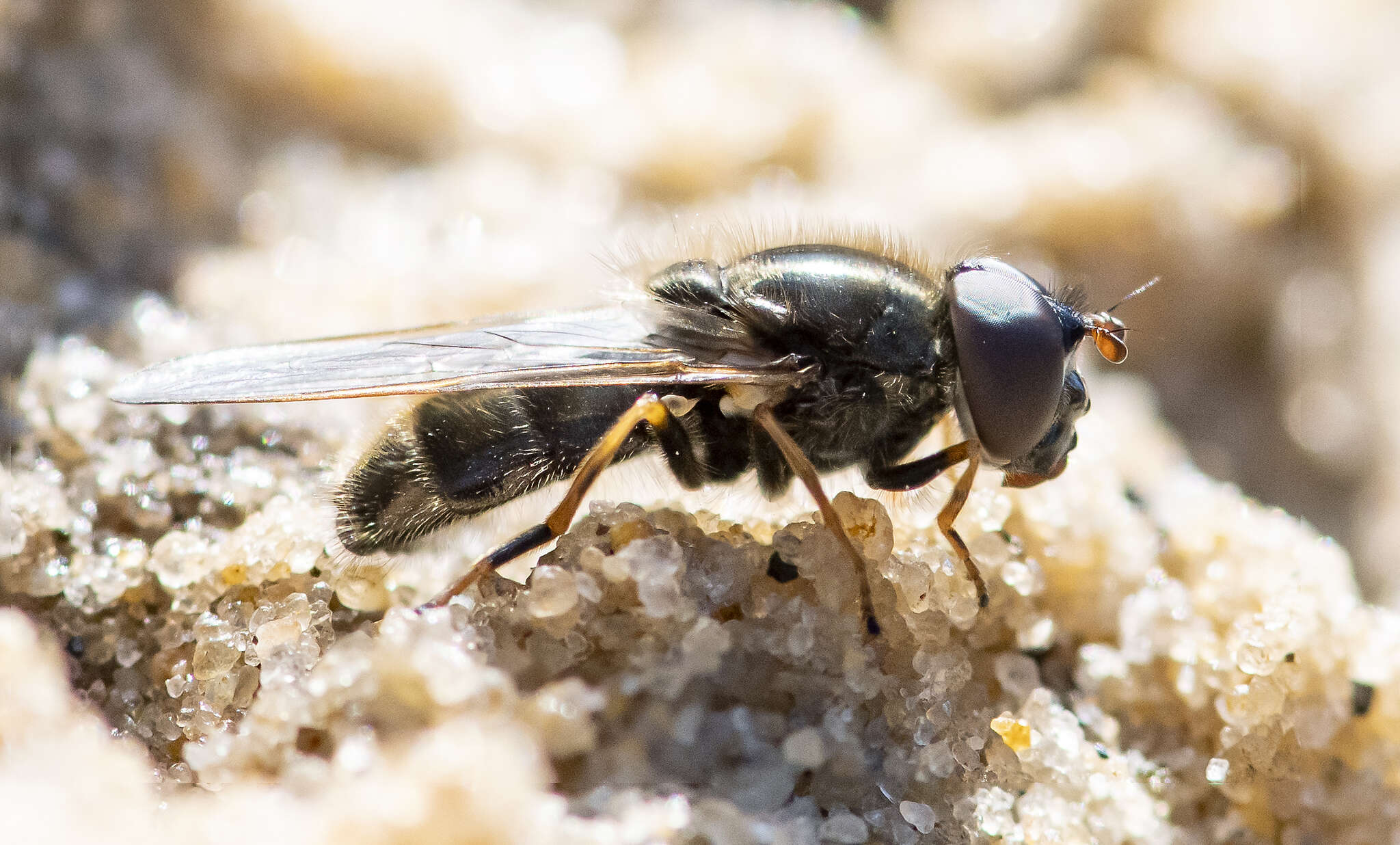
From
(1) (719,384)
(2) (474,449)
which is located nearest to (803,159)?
(1) (719,384)

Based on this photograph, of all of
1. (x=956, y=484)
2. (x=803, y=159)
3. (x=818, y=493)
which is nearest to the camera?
(x=818, y=493)

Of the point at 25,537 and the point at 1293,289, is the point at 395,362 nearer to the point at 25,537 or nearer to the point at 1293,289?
the point at 25,537

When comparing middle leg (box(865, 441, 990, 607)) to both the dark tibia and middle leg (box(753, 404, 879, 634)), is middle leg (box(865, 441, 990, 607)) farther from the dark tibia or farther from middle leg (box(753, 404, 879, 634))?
middle leg (box(753, 404, 879, 634))

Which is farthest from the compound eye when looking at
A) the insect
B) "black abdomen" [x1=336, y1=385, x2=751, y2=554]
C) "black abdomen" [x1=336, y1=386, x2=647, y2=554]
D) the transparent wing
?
"black abdomen" [x1=336, y1=386, x2=647, y2=554]

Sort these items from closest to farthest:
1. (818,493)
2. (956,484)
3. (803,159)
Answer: (818,493), (956,484), (803,159)

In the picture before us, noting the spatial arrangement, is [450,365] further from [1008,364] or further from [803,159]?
[803,159]

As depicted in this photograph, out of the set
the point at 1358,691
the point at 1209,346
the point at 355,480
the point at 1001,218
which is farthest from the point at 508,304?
the point at 1209,346
